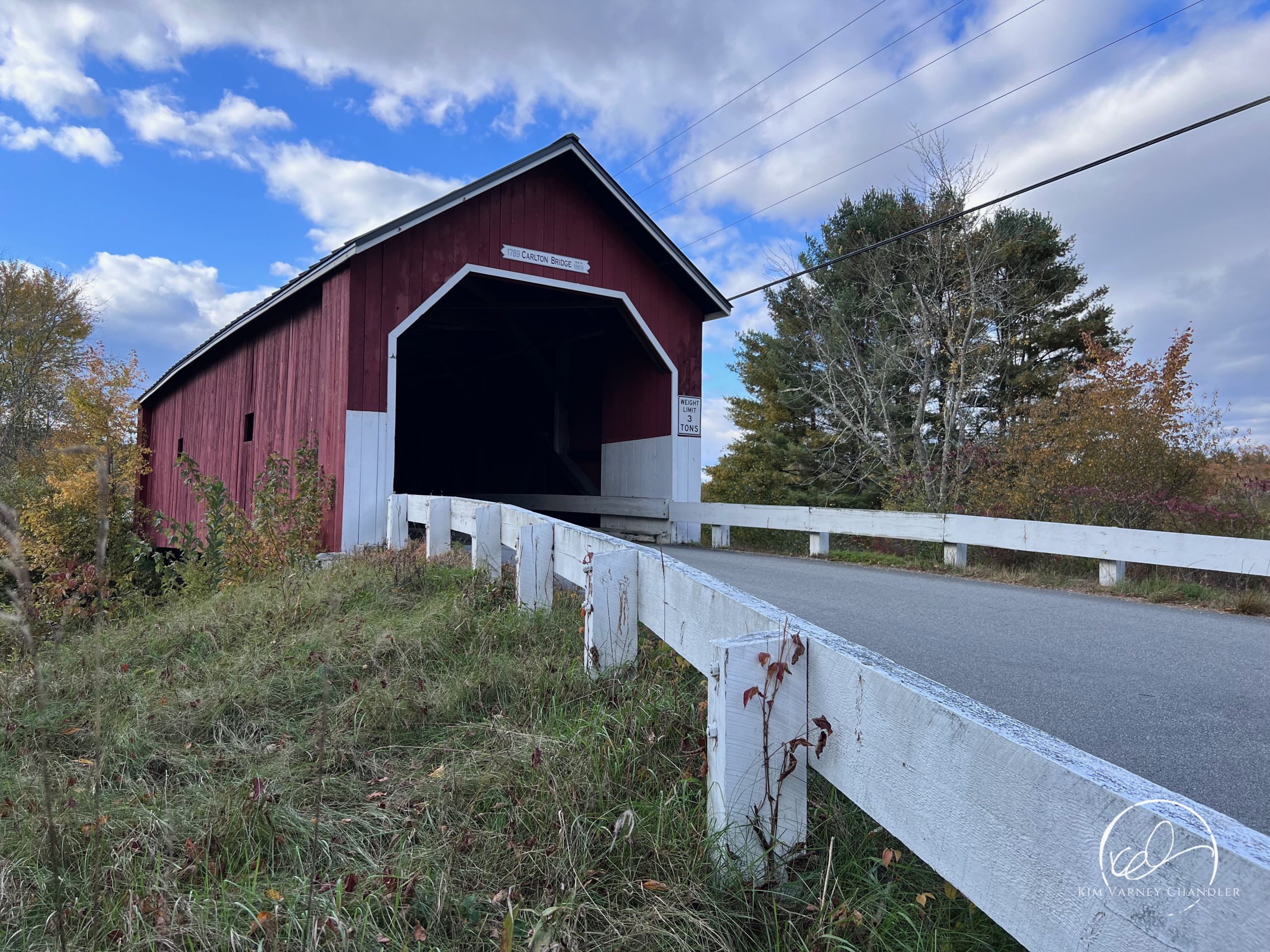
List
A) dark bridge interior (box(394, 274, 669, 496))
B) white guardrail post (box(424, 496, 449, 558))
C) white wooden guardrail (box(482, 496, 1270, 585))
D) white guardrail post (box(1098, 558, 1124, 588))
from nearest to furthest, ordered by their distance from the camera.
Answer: white guardrail post (box(424, 496, 449, 558)) < white wooden guardrail (box(482, 496, 1270, 585)) < white guardrail post (box(1098, 558, 1124, 588)) < dark bridge interior (box(394, 274, 669, 496))

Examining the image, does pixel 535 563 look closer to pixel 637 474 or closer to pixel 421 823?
pixel 421 823

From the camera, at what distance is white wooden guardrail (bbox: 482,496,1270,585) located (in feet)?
23.5

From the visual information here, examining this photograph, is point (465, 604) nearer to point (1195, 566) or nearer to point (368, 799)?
point (368, 799)

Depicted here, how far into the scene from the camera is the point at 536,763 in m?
2.40

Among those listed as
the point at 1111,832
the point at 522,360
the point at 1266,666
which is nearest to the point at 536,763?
the point at 1111,832

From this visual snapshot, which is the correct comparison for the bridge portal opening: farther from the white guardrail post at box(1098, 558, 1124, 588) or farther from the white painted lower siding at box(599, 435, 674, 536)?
the white guardrail post at box(1098, 558, 1124, 588)

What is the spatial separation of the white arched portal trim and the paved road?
502 centimetres

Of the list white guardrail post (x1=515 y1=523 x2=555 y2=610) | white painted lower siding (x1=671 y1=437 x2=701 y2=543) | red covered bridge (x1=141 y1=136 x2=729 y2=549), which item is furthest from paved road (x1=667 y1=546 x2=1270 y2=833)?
red covered bridge (x1=141 y1=136 x2=729 y2=549)

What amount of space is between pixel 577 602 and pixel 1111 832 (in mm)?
3719

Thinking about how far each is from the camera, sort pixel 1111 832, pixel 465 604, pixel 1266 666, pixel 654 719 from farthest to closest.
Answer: pixel 465 604, pixel 1266 666, pixel 654 719, pixel 1111 832

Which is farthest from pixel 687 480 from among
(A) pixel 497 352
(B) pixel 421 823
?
(B) pixel 421 823

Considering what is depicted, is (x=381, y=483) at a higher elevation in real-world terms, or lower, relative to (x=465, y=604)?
higher

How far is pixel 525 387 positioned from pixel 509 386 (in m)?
0.96

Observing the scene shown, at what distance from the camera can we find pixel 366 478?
31.9ft
